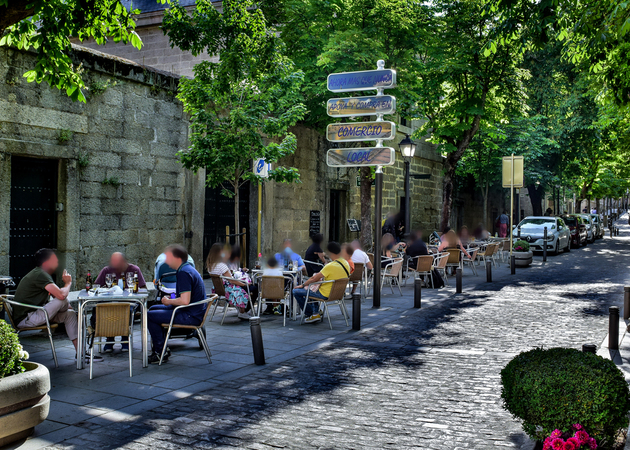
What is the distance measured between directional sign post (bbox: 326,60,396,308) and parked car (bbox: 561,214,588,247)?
23.8 m

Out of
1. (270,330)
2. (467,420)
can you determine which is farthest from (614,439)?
(270,330)

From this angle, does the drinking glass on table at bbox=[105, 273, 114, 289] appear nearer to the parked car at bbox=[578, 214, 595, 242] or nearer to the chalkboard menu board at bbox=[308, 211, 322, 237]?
the chalkboard menu board at bbox=[308, 211, 322, 237]

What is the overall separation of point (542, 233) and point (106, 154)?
20130mm

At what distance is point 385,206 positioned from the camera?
24141 mm

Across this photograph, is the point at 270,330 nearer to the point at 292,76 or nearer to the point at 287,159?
the point at 292,76

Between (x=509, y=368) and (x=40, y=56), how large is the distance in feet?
21.3

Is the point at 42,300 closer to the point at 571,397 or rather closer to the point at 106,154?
the point at 106,154

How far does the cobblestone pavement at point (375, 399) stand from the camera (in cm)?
466

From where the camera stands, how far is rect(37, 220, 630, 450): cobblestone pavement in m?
4.66

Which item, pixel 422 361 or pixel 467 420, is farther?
pixel 422 361

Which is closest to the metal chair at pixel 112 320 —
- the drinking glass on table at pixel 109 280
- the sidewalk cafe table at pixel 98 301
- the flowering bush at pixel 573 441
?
the sidewalk cafe table at pixel 98 301

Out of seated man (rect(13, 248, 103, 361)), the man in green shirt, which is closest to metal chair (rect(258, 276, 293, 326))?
seated man (rect(13, 248, 103, 361))

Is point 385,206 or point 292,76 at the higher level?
point 292,76

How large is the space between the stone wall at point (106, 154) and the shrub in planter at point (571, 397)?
29.0ft
